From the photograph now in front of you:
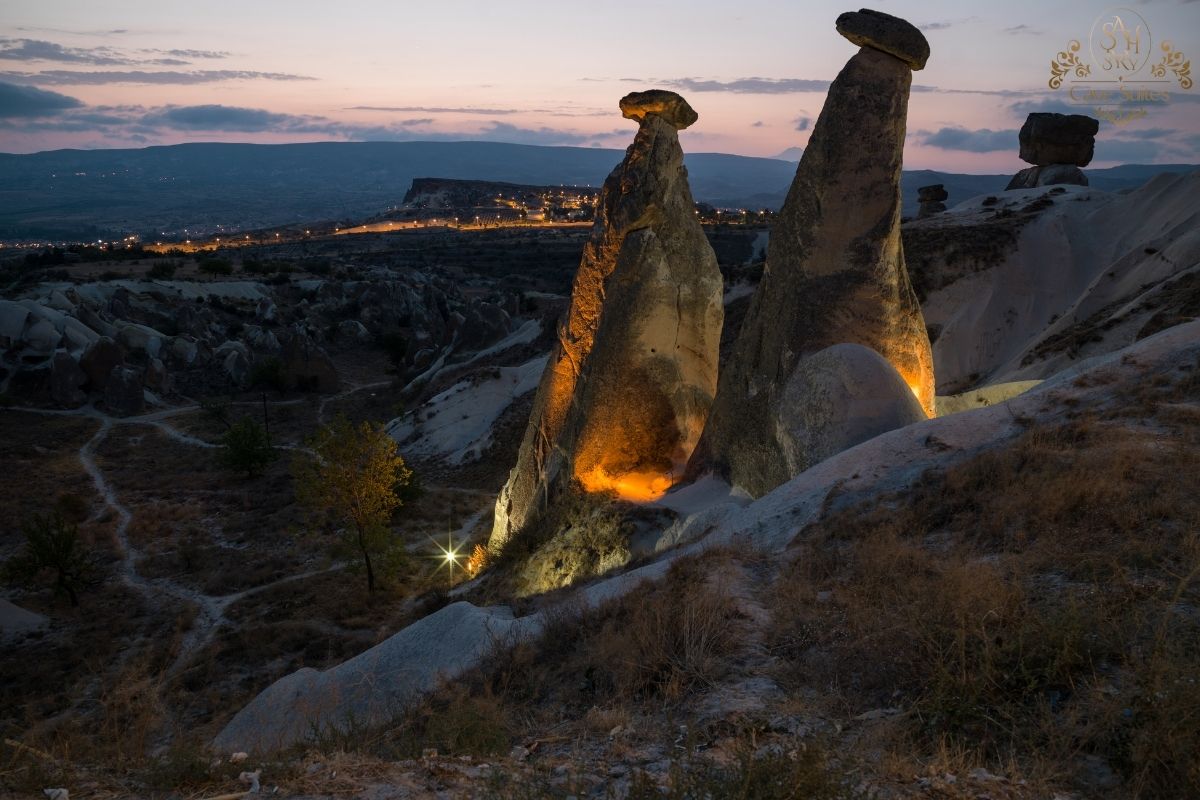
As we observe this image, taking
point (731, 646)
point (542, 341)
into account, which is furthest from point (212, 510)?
point (731, 646)

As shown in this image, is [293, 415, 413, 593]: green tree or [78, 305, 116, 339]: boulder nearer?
[293, 415, 413, 593]: green tree

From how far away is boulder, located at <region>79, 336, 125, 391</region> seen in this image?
104ft

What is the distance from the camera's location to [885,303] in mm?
Result: 9828

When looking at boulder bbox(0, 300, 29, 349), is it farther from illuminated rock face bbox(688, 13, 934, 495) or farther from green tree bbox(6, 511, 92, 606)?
illuminated rock face bbox(688, 13, 934, 495)

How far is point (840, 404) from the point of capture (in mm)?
9195

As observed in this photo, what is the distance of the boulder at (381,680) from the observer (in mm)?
5992

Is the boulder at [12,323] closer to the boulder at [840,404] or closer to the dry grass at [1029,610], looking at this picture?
the boulder at [840,404]

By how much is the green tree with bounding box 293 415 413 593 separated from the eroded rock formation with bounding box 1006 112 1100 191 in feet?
123

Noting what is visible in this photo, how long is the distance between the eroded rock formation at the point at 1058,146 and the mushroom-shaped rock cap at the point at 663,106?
34.0 m

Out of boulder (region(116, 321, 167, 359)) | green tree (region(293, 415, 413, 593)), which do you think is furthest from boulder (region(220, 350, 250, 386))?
green tree (region(293, 415, 413, 593))

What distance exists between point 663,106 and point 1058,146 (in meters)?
36.4

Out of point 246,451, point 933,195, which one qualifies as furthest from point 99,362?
point 933,195

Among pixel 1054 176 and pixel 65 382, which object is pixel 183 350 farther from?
pixel 1054 176

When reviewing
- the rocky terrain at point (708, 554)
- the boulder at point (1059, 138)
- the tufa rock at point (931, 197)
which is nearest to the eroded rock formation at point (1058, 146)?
the boulder at point (1059, 138)
